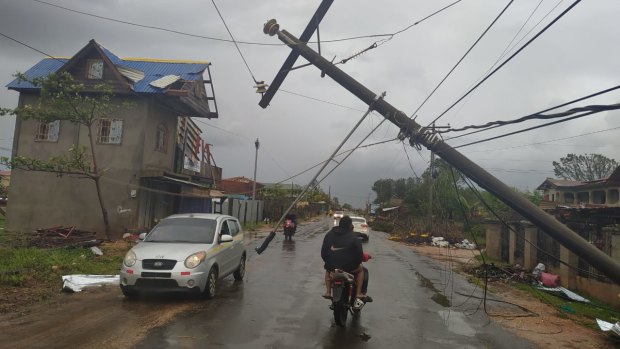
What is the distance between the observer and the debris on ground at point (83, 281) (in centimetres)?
937

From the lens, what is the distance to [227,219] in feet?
36.6

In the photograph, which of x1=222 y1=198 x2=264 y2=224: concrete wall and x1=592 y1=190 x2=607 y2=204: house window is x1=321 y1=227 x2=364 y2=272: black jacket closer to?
x1=222 y1=198 x2=264 y2=224: concrete wall

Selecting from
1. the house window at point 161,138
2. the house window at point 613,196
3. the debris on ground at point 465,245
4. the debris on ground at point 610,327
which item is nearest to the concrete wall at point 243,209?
the house window at point 161,138

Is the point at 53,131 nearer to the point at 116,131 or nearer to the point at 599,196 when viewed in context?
the point at 116,131

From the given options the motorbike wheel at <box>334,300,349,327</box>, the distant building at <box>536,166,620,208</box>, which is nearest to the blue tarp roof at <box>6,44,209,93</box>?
the motorbike wheel at <box>334,300,349,327</box>

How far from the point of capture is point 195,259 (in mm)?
8508

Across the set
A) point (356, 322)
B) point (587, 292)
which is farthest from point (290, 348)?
point (587, 292)

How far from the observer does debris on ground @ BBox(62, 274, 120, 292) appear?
937cm

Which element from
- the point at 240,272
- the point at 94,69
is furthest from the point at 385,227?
the point at 240,272

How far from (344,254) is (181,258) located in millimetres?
3032

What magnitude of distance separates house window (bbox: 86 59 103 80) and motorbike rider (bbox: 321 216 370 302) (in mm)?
17485

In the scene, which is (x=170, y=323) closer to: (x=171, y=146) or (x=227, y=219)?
(x=227, y=219)

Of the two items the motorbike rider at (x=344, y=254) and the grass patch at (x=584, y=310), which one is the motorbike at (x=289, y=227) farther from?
the motorbike rider at (x=344, y=254)

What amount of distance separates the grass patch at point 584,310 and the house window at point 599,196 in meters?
36.4
